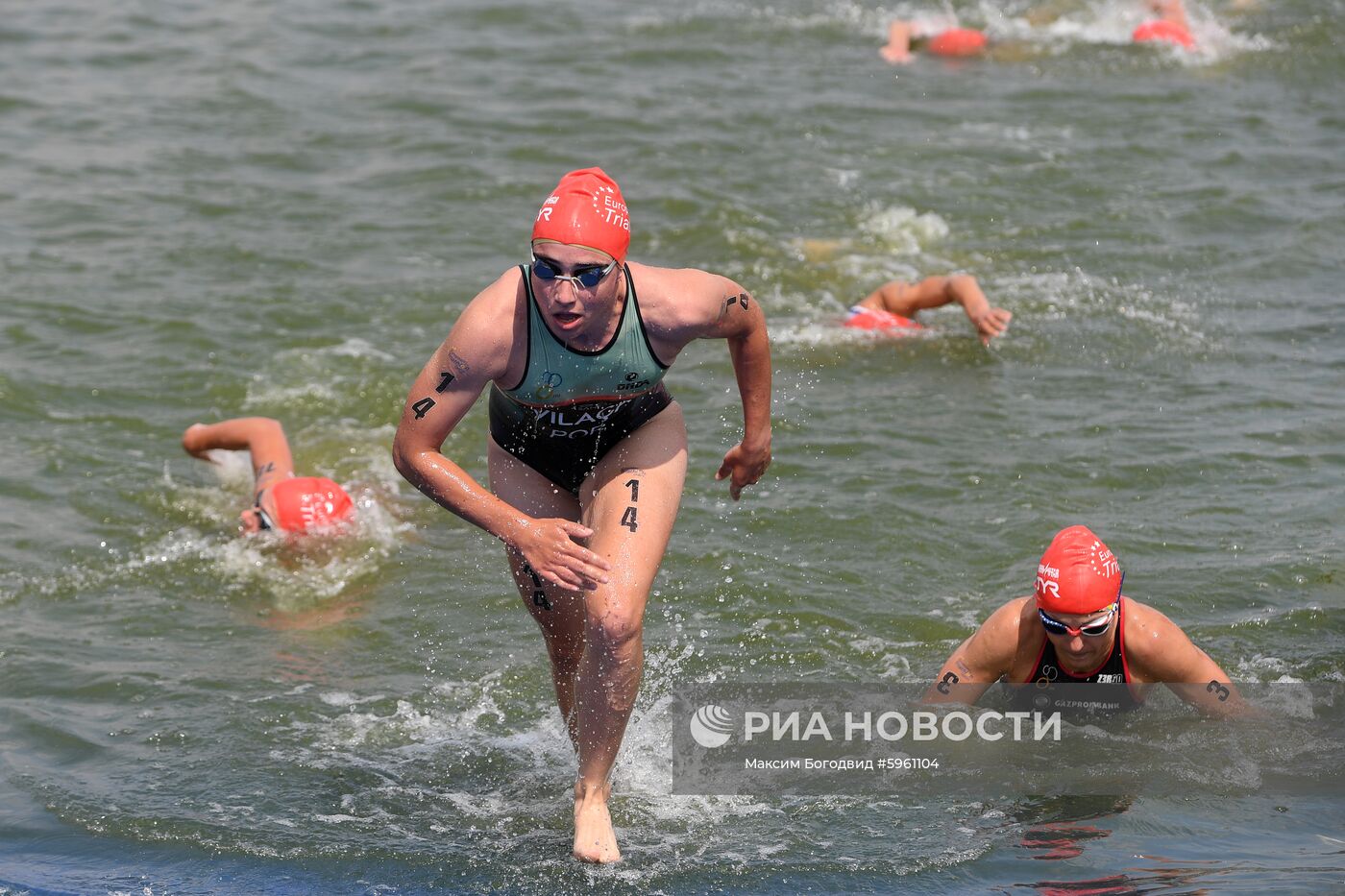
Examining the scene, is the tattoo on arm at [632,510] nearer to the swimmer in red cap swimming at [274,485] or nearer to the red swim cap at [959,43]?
the swimmer in red cap swimming at [274,485]

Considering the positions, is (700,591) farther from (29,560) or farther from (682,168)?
(682,168)

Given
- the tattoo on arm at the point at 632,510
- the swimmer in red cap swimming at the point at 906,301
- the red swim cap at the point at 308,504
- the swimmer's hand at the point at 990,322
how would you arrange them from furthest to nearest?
the swimmer in red cap swimming at the point at 906,301 < the swimmer's hand at the point at 990,322 < the red swim cap at the point at 308,504 < the tattoo on arm at the point at 632,510

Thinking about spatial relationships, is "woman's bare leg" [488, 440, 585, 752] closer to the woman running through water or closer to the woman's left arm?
the woman running through water

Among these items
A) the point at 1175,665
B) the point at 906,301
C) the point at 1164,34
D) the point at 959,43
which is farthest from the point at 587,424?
the point at 1164,34

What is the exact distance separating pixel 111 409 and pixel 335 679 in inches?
169

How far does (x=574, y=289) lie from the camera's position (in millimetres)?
5703

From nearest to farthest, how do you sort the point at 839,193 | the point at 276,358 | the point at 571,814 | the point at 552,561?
the point at 552,561
the point at 571,814
the point at 276,358
the point at 839,193

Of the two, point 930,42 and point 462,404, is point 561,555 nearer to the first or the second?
point 462,404

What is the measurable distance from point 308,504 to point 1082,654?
15.1 feet

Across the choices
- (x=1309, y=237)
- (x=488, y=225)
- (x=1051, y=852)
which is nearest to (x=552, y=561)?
(x=1051, y=852)

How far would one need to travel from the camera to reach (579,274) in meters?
5.71

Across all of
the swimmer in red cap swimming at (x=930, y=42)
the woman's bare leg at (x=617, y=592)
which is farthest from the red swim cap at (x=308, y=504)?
the swimmer in red cap swimming at (x=930, y=42)

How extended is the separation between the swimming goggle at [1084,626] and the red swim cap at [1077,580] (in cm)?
5

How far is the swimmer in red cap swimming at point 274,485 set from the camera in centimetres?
959
